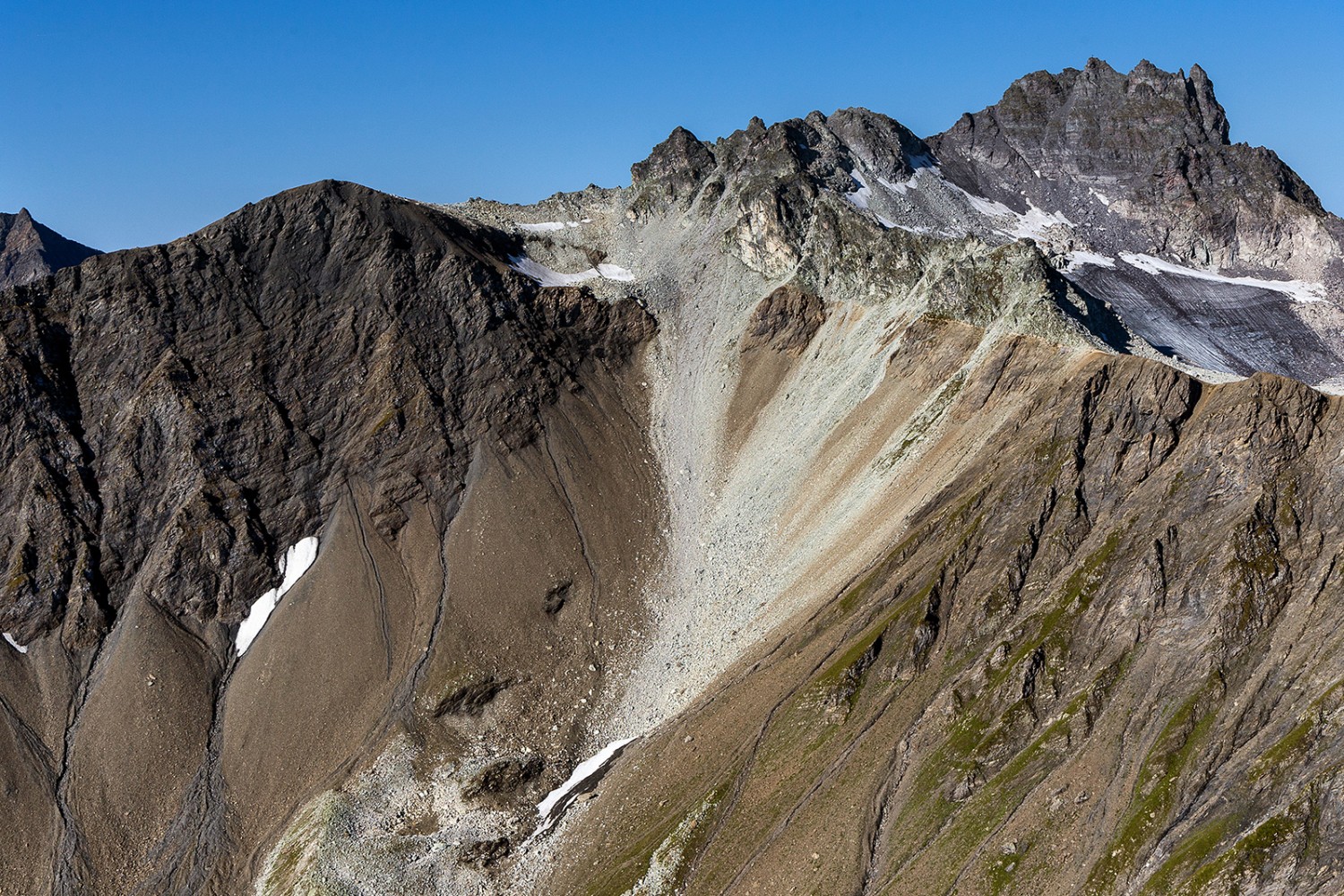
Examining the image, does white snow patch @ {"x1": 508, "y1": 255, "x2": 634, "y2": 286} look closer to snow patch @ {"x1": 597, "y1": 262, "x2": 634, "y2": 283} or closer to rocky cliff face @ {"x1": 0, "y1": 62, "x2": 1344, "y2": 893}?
snow patch @ {"x1": 597, "y1": 262, "x2": 634, "y2": 283}

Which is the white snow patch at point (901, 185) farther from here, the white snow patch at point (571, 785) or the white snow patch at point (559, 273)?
the white snow patch at point (571, 785)

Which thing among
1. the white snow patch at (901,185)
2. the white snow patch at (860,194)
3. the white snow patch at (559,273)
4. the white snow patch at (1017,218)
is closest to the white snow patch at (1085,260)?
the white snow patch at (1017,218)

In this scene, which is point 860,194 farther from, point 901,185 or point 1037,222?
point 1037,222

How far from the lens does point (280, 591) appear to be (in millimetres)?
81938

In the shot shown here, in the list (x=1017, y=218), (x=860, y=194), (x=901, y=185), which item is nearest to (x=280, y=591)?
(x=860, y=194)

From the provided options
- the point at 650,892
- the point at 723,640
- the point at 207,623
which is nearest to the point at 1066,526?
the point at 723,640

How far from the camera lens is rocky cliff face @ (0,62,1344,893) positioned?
51438mm

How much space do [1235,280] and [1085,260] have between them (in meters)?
18.4

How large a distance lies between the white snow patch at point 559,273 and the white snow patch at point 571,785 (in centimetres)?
5415

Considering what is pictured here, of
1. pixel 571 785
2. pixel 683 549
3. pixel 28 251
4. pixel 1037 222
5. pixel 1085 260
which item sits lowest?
pixel 571 785

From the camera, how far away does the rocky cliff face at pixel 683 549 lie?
5144cm

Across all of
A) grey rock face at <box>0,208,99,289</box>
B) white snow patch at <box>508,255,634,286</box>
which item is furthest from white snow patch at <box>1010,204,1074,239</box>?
grey rock face at <box>0,208,99,289</box>

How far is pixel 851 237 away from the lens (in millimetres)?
105188

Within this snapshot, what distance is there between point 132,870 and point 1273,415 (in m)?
76.5
